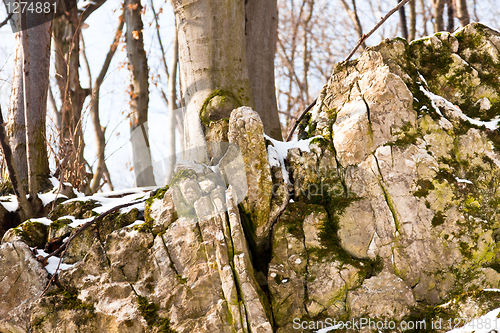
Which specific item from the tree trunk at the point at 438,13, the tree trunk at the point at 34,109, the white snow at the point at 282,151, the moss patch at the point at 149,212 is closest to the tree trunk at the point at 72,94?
the tree trunk at the point at 34,109

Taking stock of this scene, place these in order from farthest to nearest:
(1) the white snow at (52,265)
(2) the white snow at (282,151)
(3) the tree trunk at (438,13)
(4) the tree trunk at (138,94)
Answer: (3) the tree trunk at (438,13), (4) the tree trunk at (138,94), (2) the white snow at (282,151), (1) the white snow at (52,265)

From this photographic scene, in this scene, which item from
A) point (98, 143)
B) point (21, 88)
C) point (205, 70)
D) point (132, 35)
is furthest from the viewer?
point (98, 143)

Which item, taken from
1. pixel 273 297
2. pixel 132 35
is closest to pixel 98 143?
pixel 132 35

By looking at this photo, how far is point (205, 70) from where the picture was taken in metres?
3.28

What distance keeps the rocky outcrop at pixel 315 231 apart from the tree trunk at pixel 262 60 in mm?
1167

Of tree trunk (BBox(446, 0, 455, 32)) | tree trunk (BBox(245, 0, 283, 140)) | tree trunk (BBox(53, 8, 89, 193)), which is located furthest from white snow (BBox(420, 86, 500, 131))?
tree trunk (BBox(446, 0, 455, 32))

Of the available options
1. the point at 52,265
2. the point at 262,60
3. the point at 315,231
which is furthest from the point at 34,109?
the point at 315,231

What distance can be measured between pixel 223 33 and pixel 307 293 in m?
2.37

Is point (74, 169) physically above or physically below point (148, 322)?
above

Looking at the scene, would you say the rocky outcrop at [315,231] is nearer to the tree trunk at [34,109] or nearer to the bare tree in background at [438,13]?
the tree trunk at [34,109]

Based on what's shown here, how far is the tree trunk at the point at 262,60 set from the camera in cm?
413

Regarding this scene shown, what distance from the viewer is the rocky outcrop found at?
2.40 m

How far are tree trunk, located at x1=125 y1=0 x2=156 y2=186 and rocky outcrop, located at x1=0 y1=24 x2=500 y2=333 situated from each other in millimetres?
3158

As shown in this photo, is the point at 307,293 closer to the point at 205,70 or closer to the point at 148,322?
the point at 148,322
